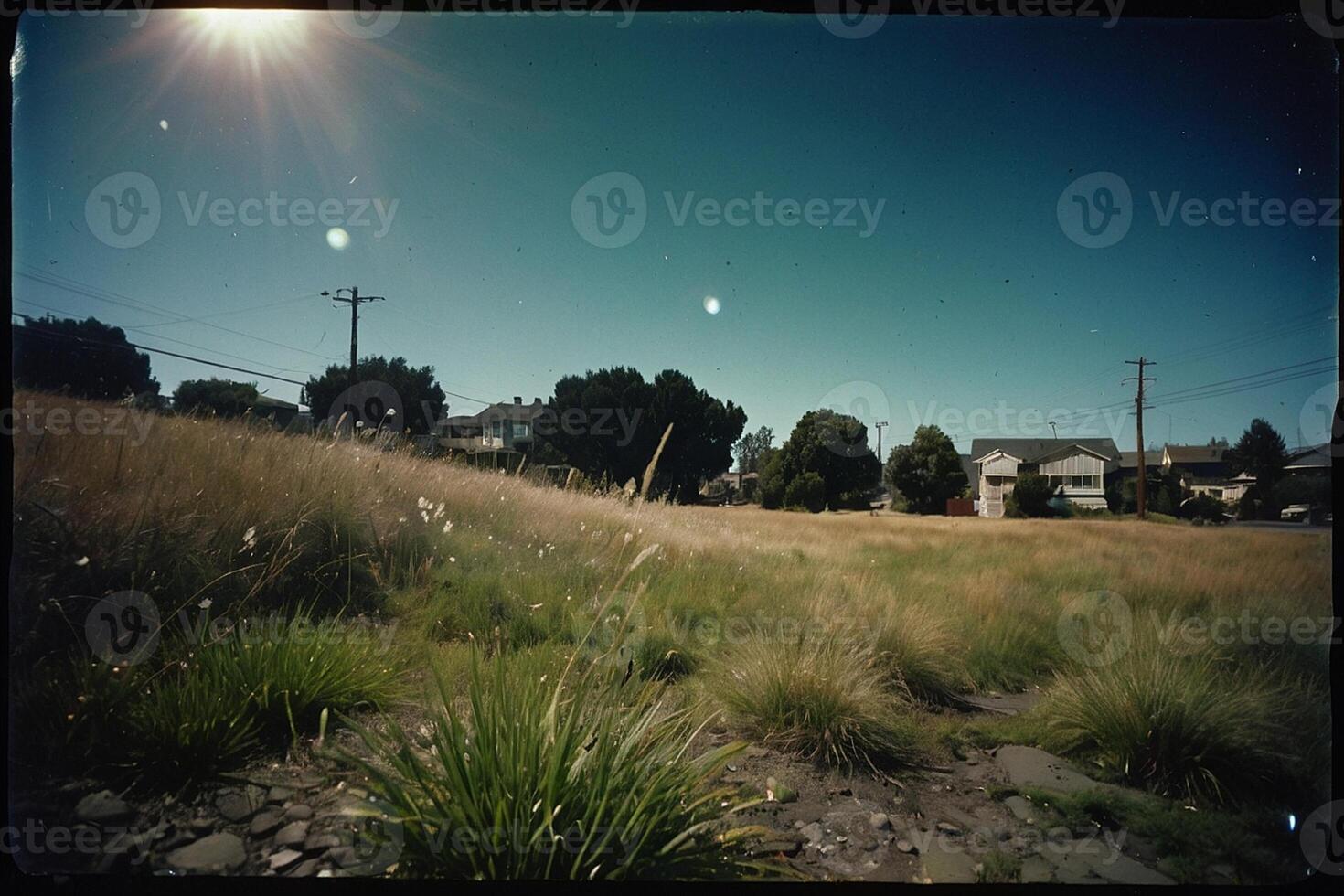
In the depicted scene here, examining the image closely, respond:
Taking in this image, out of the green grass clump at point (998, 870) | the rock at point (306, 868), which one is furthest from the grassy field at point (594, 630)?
the green grass clump at point (998, 870)

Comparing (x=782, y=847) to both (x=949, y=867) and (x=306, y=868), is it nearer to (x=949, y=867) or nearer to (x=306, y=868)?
(x=949, y=867)

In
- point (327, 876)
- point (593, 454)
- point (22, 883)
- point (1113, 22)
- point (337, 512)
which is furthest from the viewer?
point (593, 454)

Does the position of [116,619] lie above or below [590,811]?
above

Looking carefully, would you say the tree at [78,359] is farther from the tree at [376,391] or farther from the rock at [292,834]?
the rock at [292,834]

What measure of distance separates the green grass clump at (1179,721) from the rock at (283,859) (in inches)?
93.2

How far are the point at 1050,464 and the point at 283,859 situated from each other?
2.84m

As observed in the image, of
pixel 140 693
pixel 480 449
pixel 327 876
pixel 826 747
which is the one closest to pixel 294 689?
pixel 140 693

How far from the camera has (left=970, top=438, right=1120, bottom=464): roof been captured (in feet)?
6.46

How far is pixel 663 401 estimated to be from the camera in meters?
2.08

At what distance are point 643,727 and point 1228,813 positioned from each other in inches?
69.9

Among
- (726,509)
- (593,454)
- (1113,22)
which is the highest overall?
(1113,22)

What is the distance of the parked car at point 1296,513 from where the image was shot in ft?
5.46

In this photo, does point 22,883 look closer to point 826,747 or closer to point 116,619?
point 116,619

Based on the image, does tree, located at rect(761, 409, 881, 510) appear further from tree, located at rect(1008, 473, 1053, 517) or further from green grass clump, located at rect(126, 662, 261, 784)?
green grass clump, located at rect(126, 662, 261, 784)
